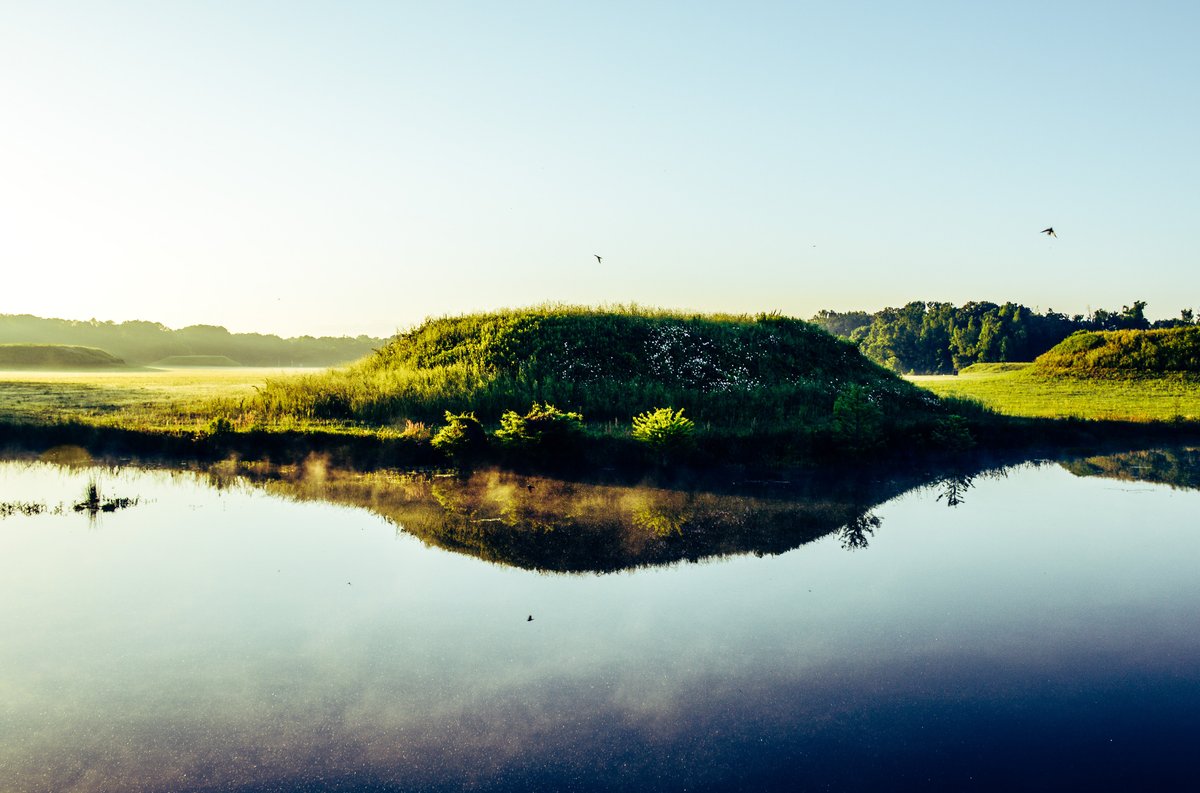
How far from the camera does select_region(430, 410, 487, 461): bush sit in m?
23.8

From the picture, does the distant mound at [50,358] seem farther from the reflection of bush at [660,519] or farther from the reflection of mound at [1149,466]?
the reflection of mound at [1149,466]

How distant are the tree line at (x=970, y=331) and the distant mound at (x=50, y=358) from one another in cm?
11136

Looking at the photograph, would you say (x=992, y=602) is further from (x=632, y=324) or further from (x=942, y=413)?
(x=632, y=324)

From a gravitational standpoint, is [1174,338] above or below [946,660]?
above

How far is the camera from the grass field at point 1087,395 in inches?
1491

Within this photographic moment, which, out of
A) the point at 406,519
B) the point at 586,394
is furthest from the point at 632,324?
the point at 406,519

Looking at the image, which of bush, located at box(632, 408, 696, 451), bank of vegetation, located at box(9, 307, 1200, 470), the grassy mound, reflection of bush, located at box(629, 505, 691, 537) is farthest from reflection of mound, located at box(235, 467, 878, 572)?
the grassy mound

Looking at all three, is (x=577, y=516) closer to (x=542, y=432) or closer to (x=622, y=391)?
(x=542, y=432)

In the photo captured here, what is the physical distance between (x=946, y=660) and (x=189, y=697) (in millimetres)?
9893

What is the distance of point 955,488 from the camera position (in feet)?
72.3

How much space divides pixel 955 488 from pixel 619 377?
17098mm

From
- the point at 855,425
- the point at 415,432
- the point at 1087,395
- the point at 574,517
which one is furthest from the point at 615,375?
the point at 1087,395

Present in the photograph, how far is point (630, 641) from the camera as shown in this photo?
32.4 feet

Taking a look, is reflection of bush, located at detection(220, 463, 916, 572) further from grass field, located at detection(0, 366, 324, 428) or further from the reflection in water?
grass field, located at detection(0, 366, 324, 428)
